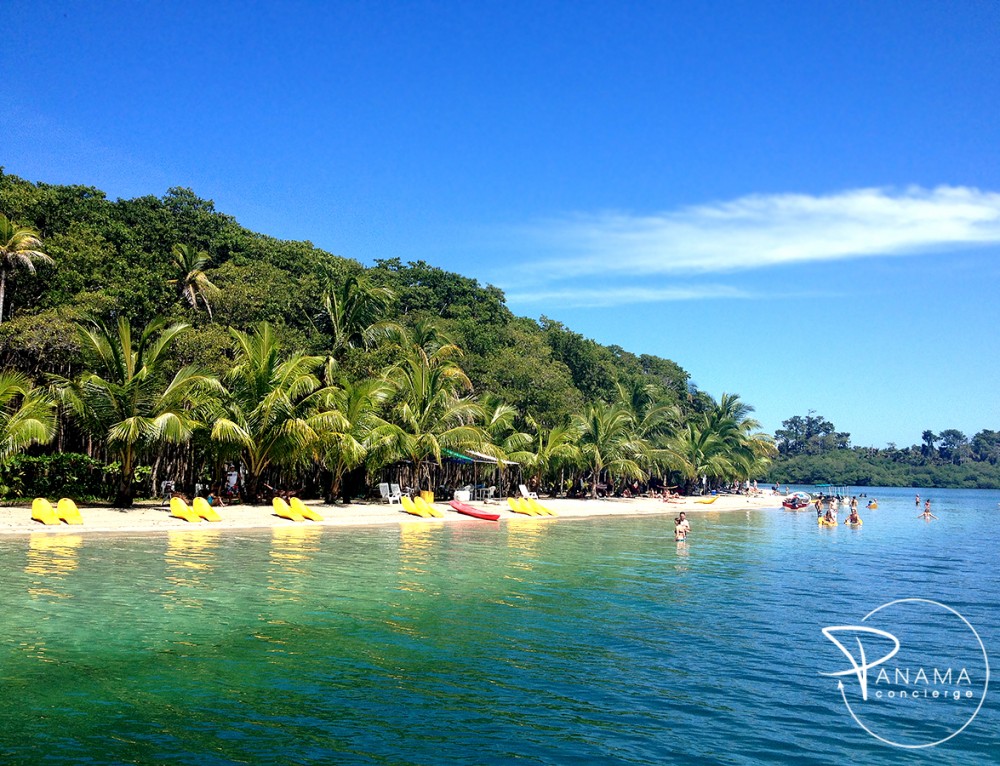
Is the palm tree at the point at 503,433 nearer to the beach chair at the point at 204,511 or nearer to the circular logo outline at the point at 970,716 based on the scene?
the beach chair at the point at 204,511

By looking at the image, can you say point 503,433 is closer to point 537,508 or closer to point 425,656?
point 537,508

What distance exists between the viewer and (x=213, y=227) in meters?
45.1

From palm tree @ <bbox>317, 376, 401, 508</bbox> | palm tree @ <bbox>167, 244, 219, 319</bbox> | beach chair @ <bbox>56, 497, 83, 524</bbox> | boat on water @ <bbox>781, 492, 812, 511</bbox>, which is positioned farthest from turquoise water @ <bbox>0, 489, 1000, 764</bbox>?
boat on water @ <bbox>781, 492, 812, 511</bbox>

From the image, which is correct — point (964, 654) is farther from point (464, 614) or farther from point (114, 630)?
point (114, 630)

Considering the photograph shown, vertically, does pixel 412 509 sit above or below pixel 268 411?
below

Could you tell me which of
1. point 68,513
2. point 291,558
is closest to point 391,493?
point 68,513

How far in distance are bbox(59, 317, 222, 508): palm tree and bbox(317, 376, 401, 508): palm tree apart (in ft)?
16.8

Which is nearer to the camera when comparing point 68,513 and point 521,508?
point 68,513

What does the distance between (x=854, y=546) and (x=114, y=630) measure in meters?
24.9

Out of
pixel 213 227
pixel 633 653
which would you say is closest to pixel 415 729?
pixel 633 653

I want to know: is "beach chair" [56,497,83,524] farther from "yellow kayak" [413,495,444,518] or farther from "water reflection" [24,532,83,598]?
"yellow kayak" [413,495,444,518]

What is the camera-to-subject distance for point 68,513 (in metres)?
21.0

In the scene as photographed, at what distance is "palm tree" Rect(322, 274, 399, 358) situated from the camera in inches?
1453

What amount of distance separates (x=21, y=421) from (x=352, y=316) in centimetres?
1674
